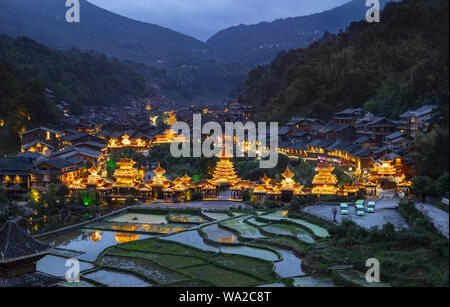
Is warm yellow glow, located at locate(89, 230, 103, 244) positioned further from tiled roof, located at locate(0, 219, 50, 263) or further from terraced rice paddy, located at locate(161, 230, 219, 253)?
tiled roof, located at locate(0, 219, 50, 263)

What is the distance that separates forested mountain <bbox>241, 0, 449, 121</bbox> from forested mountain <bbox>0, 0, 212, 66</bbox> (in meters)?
93.1

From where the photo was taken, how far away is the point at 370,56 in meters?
54.8

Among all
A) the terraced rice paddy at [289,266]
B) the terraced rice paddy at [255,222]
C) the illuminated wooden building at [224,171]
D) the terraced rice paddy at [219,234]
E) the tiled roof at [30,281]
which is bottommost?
the terraced rice paddy at [289,266]

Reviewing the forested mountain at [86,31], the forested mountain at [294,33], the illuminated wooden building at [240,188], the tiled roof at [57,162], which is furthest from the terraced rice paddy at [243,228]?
the forested mountain at [294,33]

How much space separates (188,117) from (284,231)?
179 ft

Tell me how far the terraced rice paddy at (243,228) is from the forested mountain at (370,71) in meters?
23.3

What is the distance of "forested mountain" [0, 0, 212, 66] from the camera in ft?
464

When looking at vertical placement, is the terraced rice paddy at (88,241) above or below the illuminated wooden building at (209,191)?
below

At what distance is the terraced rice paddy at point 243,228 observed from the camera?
21.4 metres

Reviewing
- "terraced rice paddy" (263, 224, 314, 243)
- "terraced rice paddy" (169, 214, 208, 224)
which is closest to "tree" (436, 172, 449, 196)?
"terraced rice paddy" (263, 224, 314, 243)

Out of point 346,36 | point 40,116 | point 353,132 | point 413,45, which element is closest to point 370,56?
point 413,45

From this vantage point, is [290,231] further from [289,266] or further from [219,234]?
[289,266]

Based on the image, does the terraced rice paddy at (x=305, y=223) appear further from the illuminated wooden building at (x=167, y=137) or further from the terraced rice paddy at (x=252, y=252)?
the illuminated wooden building at (x=167, y=137)
